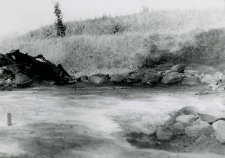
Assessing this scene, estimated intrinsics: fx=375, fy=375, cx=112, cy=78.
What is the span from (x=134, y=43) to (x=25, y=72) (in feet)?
23.6

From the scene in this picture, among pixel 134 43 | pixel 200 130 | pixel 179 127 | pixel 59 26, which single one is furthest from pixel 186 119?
pixel 59 26

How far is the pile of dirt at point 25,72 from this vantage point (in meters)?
15.2

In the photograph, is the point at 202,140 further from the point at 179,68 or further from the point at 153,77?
the point at 179,68

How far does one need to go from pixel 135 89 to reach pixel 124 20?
11012 mm

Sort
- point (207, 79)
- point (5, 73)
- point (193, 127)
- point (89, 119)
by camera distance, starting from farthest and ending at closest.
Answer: point (5, 73) < point (207, 79) < point (89, 119) < point (193, 127)

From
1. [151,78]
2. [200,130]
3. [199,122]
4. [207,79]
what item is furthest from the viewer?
[151,78]

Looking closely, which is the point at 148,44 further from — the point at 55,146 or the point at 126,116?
the point at 55,146

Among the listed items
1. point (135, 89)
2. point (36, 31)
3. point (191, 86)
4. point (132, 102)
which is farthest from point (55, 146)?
point (36, 31)

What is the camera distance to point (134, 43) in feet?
68.1

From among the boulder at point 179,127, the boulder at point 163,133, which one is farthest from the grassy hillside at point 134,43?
the boulder at point 163,133

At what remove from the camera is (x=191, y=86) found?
567 inches

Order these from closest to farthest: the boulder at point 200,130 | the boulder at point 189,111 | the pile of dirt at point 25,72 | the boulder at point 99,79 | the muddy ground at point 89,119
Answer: the muddy ground at point 89,119, the boulder at point 200,130, the boulder at point 189,111, the pile of dirt at point 25,72, the boulder at point 99,79

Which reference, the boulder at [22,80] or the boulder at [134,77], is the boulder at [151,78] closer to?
the boulder at [134,77]

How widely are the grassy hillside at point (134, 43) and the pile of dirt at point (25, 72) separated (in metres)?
2.88
